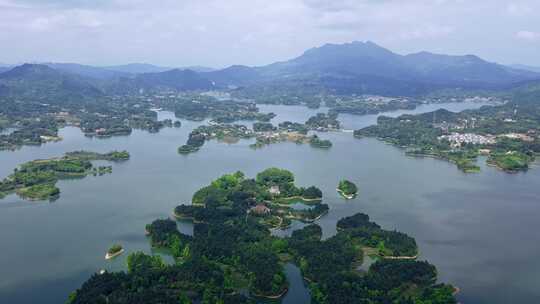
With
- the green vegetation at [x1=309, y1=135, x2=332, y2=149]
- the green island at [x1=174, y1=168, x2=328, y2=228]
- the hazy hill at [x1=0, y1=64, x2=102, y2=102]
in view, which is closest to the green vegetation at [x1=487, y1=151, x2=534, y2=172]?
the green vegetation at [x1=309, y1=135, x2=332, y2=149]

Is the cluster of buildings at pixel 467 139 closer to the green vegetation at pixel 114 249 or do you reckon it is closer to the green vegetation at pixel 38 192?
the green vegetation at pixel 114 249

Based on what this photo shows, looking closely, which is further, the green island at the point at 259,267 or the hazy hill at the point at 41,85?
the hazy hill at the point at 41,85

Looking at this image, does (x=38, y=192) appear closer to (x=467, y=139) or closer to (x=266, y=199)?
(x=266, y=199)

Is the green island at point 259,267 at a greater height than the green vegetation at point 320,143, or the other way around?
the green vegetation at point 320,143

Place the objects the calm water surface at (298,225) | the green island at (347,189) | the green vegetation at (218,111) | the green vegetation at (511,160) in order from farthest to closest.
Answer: the green vegetation at (218,111) < the green vegetation at (511,160) < the green island at (347,189) < the calm water surface at (298,225)

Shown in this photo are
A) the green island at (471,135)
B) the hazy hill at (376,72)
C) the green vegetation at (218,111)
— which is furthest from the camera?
the hazy hill at (376,72)

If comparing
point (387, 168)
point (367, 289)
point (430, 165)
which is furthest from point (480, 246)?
point (430, 165)

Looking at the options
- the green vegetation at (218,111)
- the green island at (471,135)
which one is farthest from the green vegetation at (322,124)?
the green vegetation at (218,111)
